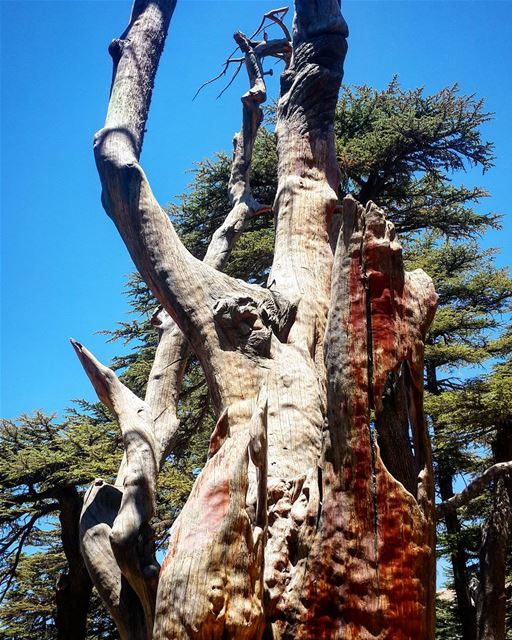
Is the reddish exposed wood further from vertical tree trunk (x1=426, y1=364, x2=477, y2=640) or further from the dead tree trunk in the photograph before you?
vertical tree trunk (x1=426, y1=364, x2=477, y2=640)

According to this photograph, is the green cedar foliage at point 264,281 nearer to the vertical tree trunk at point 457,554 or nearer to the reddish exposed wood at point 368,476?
the vertical tree trunk at point 457,554

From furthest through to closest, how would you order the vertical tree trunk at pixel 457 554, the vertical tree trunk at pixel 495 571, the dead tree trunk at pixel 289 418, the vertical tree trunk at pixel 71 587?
the vertical tree trunk at pixel 457 554, the vertical tree trunk at pixel 71 587, the vertical tree trunk at pixel 495 571, the dead tree trunk at pixel 289 418

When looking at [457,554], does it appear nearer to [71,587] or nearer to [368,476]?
[71,587]

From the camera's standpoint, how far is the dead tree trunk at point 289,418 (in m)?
1.92

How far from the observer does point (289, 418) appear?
2768 mm

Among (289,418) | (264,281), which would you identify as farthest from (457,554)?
(289,418)

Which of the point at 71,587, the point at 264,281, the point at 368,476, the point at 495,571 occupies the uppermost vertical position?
the point at 264,281

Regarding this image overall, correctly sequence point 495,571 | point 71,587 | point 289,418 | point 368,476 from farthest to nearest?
point 71,587 → point 495,571 → point 289,418 → point 368,476

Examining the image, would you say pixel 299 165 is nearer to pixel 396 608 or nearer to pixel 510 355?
pixel 396 608

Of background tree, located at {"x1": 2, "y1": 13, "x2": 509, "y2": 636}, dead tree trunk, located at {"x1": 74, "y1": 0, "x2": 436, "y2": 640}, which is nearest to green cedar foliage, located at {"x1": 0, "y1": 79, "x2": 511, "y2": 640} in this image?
background tree, located at {"x1": 2, "y1": 13, "x2": 509, "y2": 636}

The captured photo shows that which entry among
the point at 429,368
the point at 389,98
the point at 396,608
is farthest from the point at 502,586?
the point at 389,98

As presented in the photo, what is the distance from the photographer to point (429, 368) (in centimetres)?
1163

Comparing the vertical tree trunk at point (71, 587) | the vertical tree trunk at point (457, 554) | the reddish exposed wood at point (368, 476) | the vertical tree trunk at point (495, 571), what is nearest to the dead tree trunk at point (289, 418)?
the reddish exposed wood at point (368, 476)

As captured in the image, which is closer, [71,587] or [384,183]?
[71,587]
